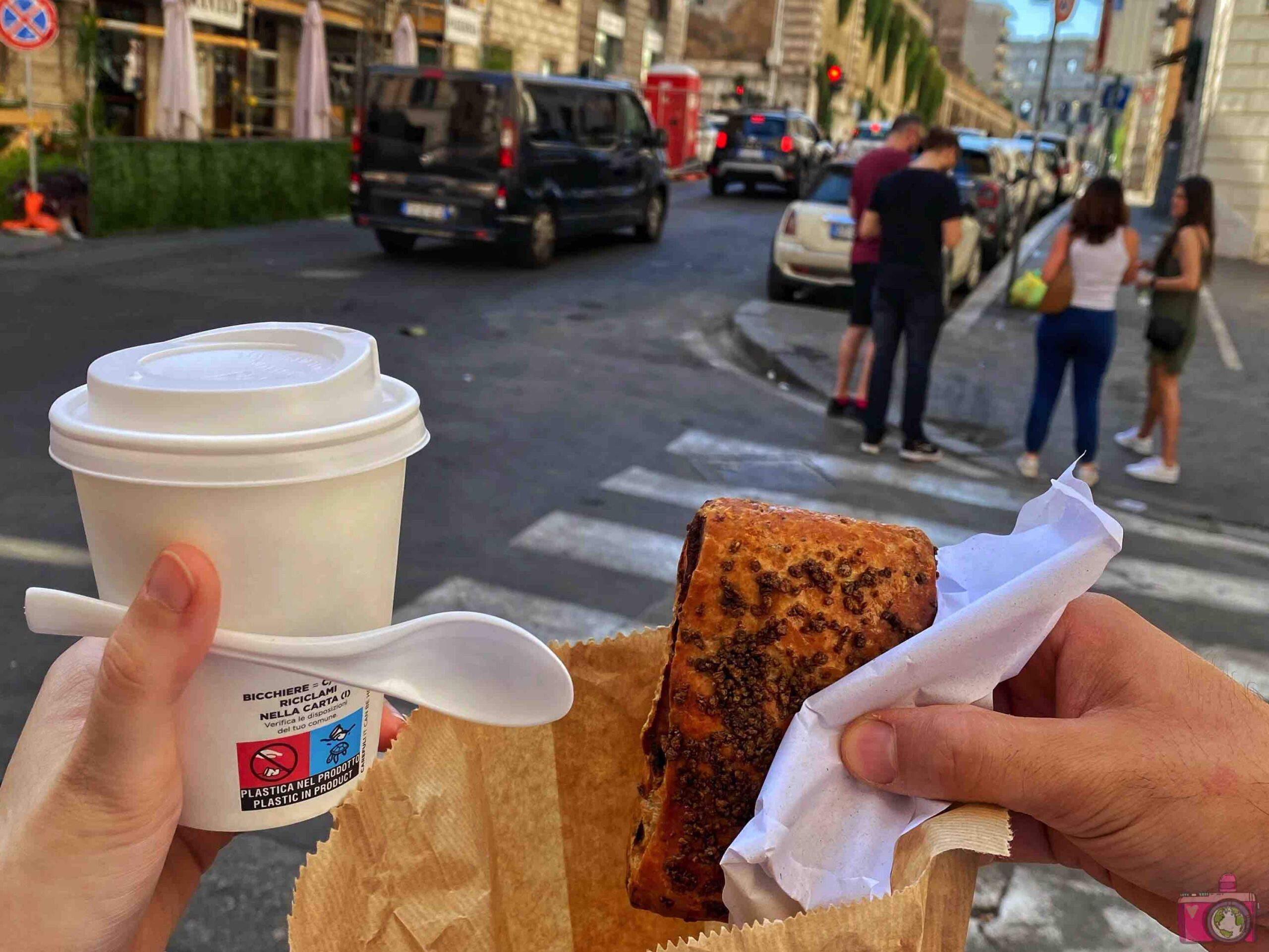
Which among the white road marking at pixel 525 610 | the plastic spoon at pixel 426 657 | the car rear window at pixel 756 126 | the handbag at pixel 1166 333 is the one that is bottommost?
the white road marking at pixel 525 610

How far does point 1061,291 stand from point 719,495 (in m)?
2.50

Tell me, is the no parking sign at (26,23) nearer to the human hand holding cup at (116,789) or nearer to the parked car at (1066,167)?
the human hand holding cup at (116,789)

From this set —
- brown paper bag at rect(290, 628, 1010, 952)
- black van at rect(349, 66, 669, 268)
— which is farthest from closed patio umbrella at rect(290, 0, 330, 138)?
brown paper bag at rect(290, 628, 1010, 952)

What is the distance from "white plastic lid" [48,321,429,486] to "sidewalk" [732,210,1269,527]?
6553 mm

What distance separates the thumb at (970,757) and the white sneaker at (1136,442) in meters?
7.34

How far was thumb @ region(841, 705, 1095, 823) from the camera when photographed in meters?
1.18

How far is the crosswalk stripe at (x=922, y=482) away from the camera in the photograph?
6.35 meters

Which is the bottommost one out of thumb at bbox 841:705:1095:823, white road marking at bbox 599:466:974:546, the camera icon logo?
white road marking at bbox 599:466:974:546

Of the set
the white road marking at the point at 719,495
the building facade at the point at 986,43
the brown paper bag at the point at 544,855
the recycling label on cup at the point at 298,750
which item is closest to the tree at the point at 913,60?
the building facade at the point at 986,43

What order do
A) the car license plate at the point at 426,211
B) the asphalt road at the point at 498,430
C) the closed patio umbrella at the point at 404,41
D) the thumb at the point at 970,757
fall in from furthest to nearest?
the closed patio umbrella at the point at 404,41 < the car license plate at the point at 426,211 < the asphalt road at the point at 498,430 < the thumb at the point at 970,757

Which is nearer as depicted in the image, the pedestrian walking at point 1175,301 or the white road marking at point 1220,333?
the pedestrian walking at point 1175,301

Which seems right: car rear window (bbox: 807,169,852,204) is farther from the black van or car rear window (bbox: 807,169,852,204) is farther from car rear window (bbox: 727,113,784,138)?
car rear window (bbox: 727,113,784,138)

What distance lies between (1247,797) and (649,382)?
25.5ft

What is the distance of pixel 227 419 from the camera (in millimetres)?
1097
